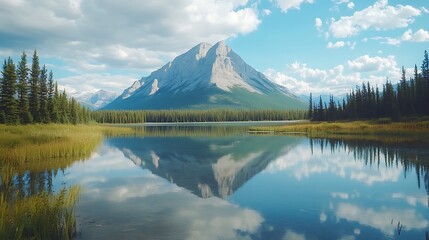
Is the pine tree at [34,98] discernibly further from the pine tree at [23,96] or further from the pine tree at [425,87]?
the pine tree at [425,87]

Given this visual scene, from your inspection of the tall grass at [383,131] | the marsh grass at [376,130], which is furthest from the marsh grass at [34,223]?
the marsh grass at [376,130]

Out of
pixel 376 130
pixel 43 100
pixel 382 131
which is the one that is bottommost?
pixel 382 131

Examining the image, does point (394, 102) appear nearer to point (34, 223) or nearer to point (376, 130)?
point (376, 130)

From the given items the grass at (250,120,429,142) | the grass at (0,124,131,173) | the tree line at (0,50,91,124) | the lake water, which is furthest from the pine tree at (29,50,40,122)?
the grass at (250,120,429,142)

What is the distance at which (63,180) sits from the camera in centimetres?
2381

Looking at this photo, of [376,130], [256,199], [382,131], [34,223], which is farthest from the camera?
[376,130]

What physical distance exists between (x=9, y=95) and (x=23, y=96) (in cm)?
458

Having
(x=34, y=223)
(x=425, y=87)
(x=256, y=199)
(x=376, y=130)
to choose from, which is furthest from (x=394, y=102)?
(x=34, y=223)

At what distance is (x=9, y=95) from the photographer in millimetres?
70188

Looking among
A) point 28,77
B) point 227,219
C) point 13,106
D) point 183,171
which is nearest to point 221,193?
point 227,219

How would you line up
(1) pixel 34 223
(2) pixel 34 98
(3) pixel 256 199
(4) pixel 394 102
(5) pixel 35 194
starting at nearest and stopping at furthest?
1. (1) pixel 34 223
2. (5) pixel 35 194
3. (3) pixel 256 199
4. (2) pixel 34 98
5. (4) pixel 394 102

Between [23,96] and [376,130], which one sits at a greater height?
[23,96]

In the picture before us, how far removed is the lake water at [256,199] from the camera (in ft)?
44.2

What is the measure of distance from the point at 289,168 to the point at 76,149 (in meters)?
24.7
